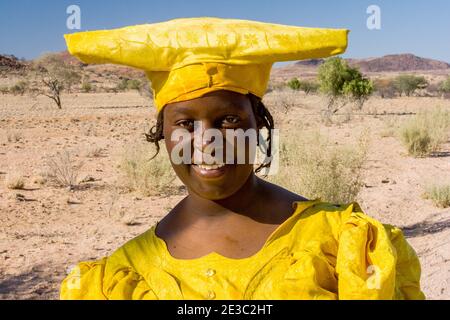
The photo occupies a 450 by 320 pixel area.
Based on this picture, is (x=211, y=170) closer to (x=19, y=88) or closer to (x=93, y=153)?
(x=93, y=153)

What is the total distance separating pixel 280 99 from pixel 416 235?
18142mm

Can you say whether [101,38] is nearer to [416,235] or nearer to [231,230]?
[231,230]

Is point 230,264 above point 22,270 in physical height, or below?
above

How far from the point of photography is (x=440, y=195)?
8.26 m

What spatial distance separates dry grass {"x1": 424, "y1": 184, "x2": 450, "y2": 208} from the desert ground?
6.4 inches

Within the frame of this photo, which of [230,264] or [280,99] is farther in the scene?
[280,99]

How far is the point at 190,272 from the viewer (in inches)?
62.2

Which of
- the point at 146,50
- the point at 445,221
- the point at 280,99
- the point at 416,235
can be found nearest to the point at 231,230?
the point at 146,50

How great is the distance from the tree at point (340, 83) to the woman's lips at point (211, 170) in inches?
823

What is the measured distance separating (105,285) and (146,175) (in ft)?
25.8

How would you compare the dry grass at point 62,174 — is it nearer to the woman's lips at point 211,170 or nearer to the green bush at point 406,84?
the woman's lips at point 211,170

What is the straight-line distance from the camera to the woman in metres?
1.47

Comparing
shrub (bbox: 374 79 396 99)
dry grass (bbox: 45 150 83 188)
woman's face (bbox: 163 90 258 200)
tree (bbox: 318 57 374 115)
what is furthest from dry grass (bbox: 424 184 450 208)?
shrub (bbox: 374 79 396 99)

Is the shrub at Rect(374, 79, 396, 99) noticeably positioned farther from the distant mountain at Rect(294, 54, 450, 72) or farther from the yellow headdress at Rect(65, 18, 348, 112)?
the distant mountain at Rect(294, 54, 450, 72)
